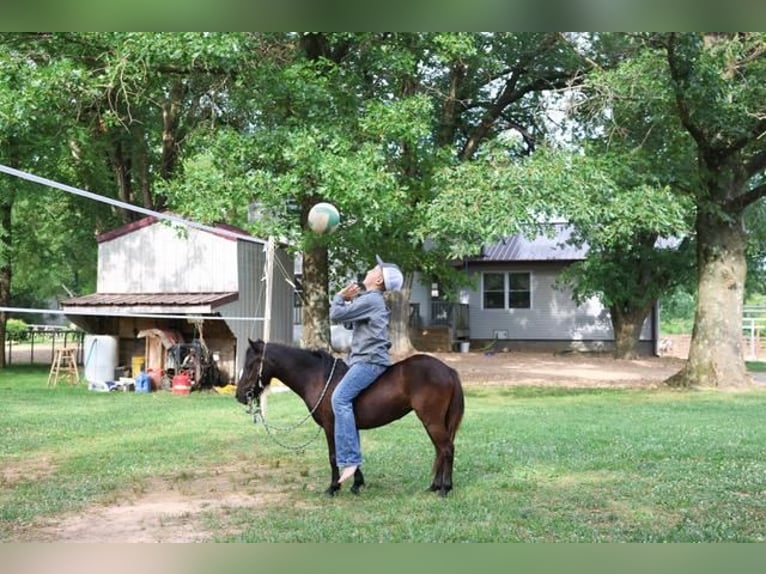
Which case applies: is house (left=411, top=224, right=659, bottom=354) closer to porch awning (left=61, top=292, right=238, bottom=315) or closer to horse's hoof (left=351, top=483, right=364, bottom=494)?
porch awning (left=61, top=292, right=238, bottom=315)

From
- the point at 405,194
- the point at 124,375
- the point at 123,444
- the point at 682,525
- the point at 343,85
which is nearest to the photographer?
the point at 682,525

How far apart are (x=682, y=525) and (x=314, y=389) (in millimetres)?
Result: 3251

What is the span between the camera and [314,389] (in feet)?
23.1

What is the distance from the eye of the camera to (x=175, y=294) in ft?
58.7

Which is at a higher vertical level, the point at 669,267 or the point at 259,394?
the point at 669,267

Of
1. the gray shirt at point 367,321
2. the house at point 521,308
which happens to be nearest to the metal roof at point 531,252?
the house at point 521,308

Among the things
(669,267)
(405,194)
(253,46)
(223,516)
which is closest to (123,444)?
(223,516)

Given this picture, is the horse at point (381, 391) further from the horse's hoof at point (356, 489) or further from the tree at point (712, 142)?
the tree at point (712, 142)

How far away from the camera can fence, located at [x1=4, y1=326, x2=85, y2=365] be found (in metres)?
24.3

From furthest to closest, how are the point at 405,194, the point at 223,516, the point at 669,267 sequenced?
1. the point at 669,267
2. the point at 405,194
3. the point at 223,516

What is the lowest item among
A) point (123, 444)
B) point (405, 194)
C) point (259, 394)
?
point (123, 444)

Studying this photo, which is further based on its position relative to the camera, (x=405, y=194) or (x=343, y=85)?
(x=343, y=85)

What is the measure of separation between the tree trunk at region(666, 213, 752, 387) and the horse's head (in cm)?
1268
